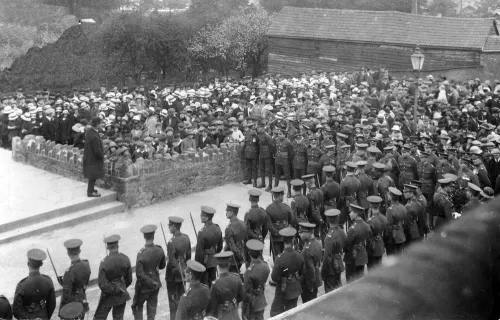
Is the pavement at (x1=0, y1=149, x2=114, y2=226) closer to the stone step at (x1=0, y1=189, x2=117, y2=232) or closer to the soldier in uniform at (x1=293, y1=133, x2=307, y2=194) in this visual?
the stone step at (x1=0, y1=189, x2=117, y2=232)

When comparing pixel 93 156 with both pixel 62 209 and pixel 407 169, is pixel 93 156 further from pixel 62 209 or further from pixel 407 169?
pixel 407 169

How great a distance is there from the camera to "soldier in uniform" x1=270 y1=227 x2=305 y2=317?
7090 mm

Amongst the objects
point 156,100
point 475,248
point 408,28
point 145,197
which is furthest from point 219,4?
point 475,248

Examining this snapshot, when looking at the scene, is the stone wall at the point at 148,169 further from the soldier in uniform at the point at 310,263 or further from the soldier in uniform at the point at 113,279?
the soldier in uniform at the point at 310,263

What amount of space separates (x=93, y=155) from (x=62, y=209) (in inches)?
47.0

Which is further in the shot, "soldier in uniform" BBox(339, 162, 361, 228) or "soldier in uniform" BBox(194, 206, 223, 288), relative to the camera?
"soldier in uniform" BBox(339, 162, 361, 228)

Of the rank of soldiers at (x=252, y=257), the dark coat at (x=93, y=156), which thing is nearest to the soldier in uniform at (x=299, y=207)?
the rank of soldiers at (x=252, y=257)

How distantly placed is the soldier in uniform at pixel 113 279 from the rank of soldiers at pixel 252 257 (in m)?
0.01

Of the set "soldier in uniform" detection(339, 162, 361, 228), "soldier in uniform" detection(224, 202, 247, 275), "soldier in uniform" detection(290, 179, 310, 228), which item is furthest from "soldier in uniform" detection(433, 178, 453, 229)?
"soldier in uniform" detection(224, 202, 247, 275)

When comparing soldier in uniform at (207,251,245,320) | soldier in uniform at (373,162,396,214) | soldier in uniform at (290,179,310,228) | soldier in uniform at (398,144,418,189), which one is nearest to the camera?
soldier in uniform at (207,251,245,320)

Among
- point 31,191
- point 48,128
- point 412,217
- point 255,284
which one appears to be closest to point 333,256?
point 255,284

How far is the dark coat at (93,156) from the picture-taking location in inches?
460

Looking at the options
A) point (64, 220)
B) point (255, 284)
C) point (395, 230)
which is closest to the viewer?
point (255, 284)

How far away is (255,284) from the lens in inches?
272
